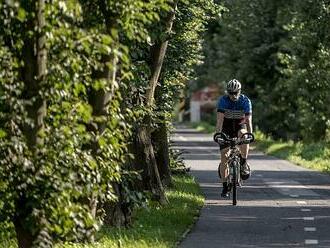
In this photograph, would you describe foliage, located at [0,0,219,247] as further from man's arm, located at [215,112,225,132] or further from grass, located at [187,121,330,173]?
grass, located at [187,121,330,173]

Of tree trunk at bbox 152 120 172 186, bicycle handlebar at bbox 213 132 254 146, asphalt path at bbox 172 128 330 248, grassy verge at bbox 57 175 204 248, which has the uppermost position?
bicycle handlebar at bbox 213 132 254 146

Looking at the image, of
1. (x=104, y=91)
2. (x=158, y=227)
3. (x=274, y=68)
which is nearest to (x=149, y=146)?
(x=158, y=227)

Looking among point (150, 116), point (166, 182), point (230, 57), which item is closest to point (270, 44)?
point (230, 57)

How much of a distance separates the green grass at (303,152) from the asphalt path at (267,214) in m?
6.52

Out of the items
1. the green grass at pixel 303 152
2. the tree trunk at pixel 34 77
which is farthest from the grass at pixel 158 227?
the green grass at pixel 303 152

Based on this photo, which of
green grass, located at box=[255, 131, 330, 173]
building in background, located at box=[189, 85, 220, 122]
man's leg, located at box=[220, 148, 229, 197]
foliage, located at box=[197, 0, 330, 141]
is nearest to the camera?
man's leg, located at box=[220, 148, 229, 197]

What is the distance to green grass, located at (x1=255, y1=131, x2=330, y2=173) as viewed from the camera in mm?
38531

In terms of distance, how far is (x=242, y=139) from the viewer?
787 inches

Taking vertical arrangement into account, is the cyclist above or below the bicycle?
above

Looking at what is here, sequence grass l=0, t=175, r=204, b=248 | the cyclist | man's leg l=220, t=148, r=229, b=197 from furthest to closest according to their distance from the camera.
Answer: man's leg l=220, t=148, r=229, b=197
the cyclist
grass l=0, t=175, r=204, b=248

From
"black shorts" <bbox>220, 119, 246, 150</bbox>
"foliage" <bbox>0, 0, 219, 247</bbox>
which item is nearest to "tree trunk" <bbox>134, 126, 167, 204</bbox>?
"black shorts" <bbox>220, 119, 246, 150</bbox>

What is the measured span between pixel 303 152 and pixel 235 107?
26120 millimetres

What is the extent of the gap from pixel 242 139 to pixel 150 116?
1.84 metres

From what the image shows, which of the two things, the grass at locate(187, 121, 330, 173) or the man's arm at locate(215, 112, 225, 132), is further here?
the grass at locate(187, 121, 330, 173)
